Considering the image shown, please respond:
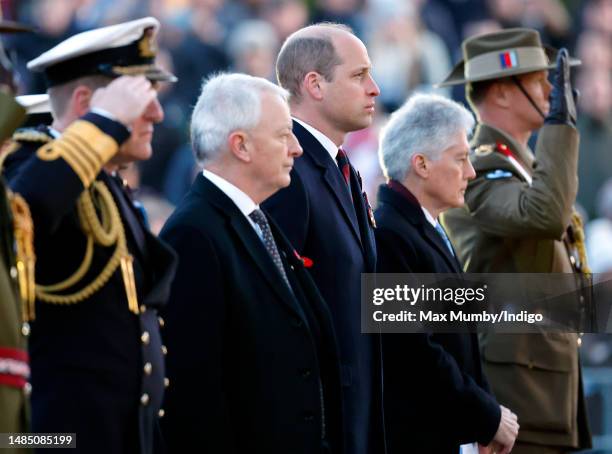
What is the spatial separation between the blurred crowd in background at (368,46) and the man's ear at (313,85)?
4.28 metres

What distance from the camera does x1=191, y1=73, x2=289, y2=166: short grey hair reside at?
4637 mm

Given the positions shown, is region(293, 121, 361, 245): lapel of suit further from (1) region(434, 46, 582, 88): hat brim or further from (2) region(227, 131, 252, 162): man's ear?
(1) region(434, 46, 582, 88): hat brim

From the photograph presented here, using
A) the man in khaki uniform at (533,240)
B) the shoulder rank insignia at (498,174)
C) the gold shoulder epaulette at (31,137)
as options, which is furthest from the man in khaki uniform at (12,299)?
the shoulder rank insignia at (498,174)

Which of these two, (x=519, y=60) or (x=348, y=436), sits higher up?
(x=519, y=60)

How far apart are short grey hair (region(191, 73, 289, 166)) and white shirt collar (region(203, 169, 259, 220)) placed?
0.08 m

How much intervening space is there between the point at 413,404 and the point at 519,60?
181 centimetres

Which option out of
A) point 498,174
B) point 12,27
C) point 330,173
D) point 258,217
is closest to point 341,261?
point 330,173

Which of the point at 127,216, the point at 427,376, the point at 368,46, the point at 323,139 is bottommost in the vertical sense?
the point at 427,376

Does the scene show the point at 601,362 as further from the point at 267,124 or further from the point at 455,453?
the point at 267,124

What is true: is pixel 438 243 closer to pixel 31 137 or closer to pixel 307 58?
pixel 307 58

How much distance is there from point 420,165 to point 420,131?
0.46 feet

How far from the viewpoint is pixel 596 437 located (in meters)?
8.20

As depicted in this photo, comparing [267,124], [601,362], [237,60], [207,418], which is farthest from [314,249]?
[237,60]

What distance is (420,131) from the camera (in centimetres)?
565
